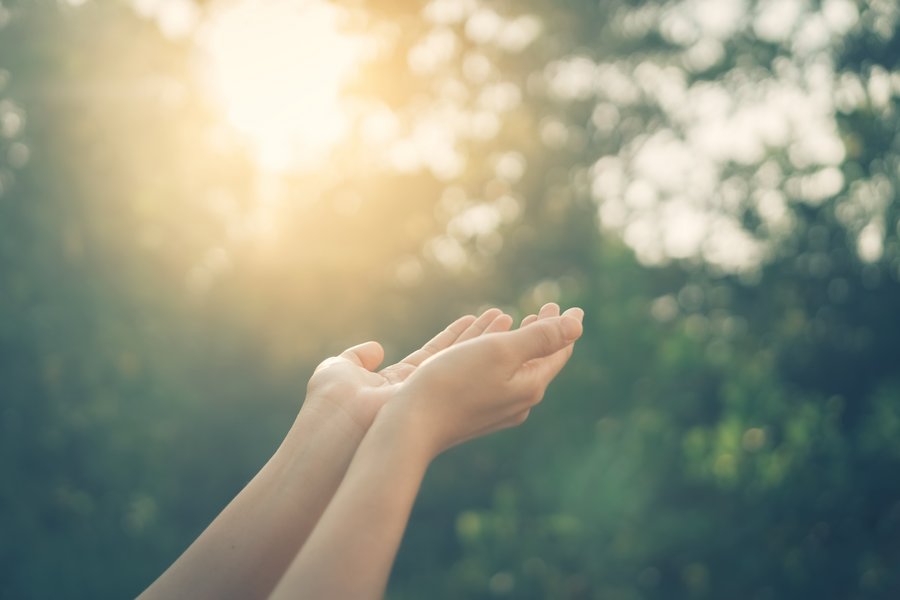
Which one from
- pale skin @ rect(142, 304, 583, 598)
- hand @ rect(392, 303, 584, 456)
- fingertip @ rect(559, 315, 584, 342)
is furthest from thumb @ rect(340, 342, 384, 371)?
fingertip @ rect(559, 315, 584, 342)

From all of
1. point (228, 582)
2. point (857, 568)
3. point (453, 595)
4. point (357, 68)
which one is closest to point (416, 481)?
point (228, 582)

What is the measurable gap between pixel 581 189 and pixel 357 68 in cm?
342

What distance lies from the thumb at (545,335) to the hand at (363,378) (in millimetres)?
226

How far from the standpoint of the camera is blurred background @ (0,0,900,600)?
6.27 m

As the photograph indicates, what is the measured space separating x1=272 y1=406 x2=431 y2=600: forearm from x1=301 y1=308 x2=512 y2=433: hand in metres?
0.28

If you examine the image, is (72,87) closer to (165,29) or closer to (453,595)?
(165,29)

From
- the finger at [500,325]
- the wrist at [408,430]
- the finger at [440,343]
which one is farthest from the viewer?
the finger at [440,343]

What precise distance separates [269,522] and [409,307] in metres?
7.26

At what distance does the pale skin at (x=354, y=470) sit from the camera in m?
1.22

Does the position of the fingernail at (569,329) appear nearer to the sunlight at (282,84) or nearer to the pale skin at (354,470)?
the pale skin at (354,470)

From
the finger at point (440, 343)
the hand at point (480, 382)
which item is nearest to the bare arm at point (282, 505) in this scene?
the hand at point (480, 382)

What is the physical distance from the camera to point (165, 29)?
27.3 ft

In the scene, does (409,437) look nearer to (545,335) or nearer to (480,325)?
(545,335)

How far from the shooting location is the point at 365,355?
2.01m
